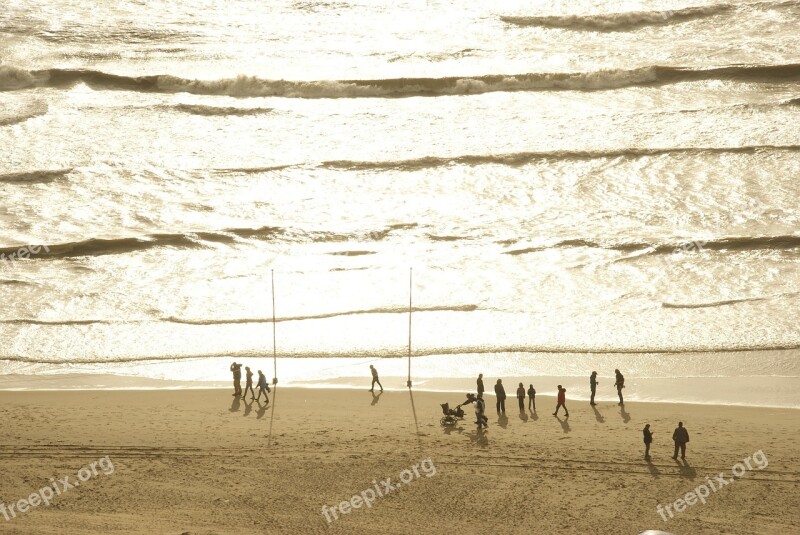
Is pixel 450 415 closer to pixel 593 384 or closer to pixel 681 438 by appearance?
pixel 593 384

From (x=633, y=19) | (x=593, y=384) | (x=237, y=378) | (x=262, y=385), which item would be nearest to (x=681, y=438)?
(x=593, y=384)

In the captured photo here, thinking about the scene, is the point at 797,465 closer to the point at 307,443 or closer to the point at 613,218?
the point at 307,443

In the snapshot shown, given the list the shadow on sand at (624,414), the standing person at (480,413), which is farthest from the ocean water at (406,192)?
the standing person at (480,413)

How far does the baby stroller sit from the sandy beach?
0.49 feet

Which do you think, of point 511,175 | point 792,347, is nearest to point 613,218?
point 511,175

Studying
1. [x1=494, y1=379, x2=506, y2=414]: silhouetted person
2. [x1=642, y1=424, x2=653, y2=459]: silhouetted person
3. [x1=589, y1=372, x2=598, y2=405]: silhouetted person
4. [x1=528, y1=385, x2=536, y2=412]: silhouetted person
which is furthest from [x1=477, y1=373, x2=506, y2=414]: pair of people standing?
[x1=642, y1=424, x2=653, y2=459]: silhouetted person

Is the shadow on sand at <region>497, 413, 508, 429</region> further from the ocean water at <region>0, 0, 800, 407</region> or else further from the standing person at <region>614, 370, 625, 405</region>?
the standing person at <region>614, 370, 625, 405</region>

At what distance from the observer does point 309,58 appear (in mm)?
42375

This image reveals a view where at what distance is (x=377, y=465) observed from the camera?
58.0ft

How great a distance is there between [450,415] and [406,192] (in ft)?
48.8

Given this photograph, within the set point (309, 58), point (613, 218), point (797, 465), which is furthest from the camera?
point (309, 58)

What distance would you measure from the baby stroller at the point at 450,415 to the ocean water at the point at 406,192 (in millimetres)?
2173

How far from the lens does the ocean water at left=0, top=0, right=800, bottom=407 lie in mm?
24203

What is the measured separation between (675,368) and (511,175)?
12379mm
